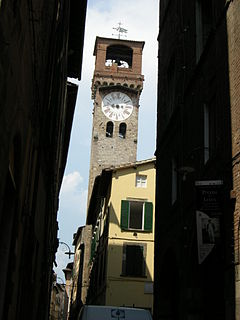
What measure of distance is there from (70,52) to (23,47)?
14.2 meters

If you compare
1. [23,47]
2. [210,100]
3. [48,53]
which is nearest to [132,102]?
[210,100]

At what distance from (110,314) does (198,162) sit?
4563mm

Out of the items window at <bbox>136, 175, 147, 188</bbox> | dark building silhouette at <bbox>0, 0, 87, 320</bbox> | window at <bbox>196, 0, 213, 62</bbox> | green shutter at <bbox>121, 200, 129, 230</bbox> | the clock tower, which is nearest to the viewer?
dark building silhouette at <bbox>0, 0, 87, 320</bbox>

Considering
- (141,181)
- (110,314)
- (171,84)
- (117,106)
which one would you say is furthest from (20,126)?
(117,106)

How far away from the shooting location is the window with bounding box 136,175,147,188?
99.9ft

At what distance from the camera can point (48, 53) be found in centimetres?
916

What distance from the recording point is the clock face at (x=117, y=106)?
5075 centimetres

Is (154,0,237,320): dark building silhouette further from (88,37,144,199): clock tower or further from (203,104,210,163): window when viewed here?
(88,37,144,199): clock tower

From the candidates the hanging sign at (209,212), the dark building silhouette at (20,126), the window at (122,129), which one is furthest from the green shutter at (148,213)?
the window at (122,129)

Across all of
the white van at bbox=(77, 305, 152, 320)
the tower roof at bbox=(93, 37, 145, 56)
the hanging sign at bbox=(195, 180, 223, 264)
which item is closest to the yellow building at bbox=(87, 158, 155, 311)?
the hanging sign at bbox=(195, 180, 223, 264)

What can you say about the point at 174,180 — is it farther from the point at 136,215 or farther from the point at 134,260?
the point at 136,215

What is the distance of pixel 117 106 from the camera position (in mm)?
50906

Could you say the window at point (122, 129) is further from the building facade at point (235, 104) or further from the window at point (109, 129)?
the building facade at point (235, 104)

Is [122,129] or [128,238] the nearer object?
[128,238]
